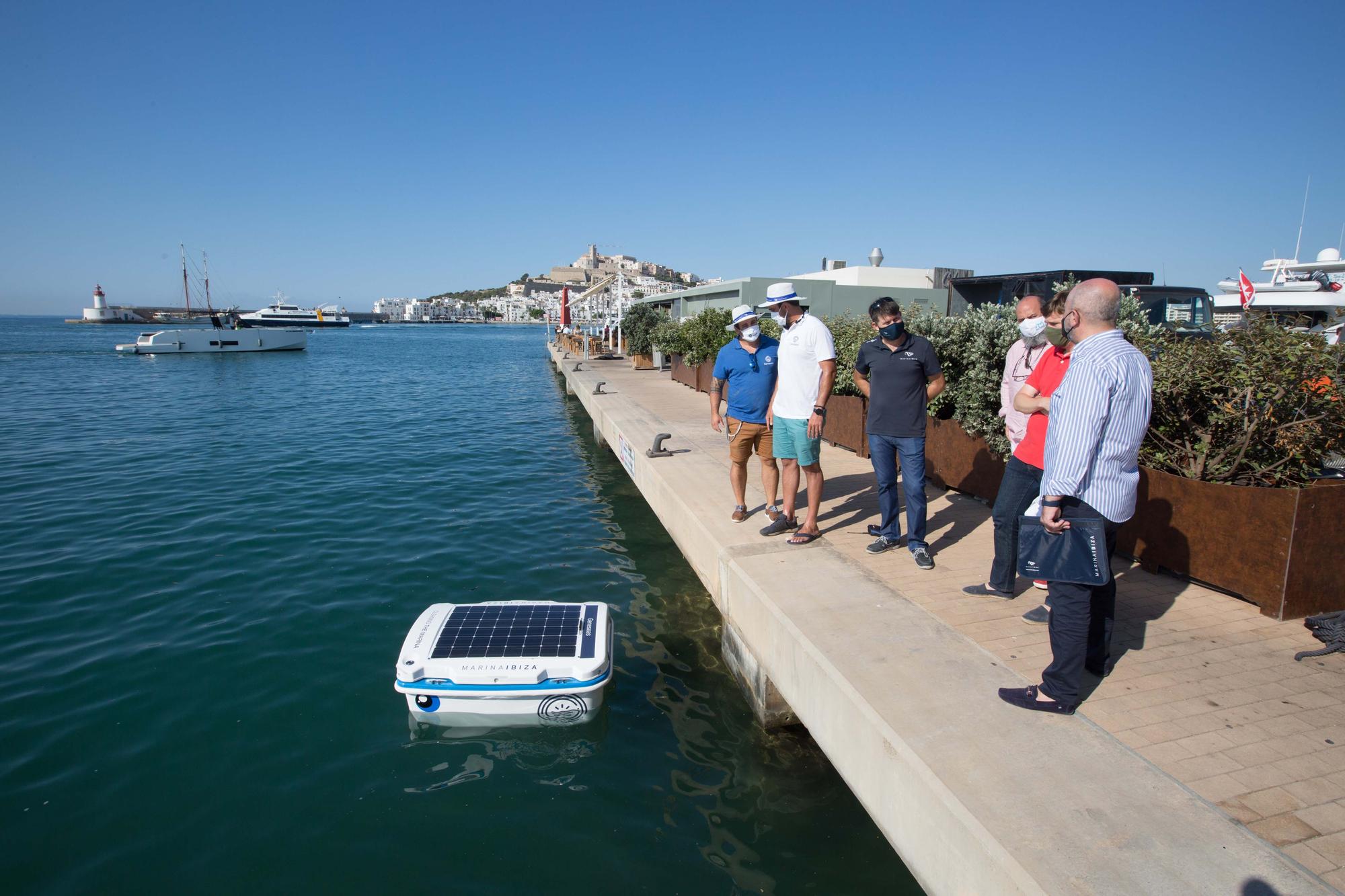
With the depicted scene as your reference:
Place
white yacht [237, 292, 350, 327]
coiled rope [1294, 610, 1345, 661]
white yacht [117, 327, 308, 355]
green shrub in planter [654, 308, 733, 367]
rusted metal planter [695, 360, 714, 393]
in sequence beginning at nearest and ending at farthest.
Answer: coiled rope [1294, 610, 1345, 661]
rusted metal planter [695, 360, 714, 393]
green shrub in planter [654, 308, 733, 367]
white yacht [117, 327, 308, 355]
white yacht [237, 292, 350, 327]

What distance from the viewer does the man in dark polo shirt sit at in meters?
5.11

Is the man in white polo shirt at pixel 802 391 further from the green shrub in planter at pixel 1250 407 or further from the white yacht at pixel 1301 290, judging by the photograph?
the white yacht at pixel 1301 290

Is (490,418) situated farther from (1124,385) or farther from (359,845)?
(1124,385)

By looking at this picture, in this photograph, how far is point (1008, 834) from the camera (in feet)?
7.88

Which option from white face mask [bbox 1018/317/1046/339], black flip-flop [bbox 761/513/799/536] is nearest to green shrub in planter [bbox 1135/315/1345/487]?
white face mask [bbox 1018/317/1046/339]

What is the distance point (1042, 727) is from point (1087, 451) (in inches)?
48.9

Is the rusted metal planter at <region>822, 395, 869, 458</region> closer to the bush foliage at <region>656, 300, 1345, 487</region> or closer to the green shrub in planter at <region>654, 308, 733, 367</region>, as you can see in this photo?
the bush foliage at <region>656, 300, 1345, 487</region>

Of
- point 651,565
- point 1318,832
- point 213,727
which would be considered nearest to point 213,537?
point 213,727

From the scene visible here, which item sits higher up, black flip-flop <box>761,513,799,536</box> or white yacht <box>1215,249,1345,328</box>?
white yacht <box>1215,249,1345,328</box>

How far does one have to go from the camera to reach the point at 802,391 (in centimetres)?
545

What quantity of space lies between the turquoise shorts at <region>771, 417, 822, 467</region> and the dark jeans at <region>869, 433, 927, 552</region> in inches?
18.0

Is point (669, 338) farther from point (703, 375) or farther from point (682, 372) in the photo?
point (703, 375)

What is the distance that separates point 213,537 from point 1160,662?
972 centimetres

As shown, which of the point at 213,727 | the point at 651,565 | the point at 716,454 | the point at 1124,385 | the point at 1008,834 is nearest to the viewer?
the point at 1008,834
